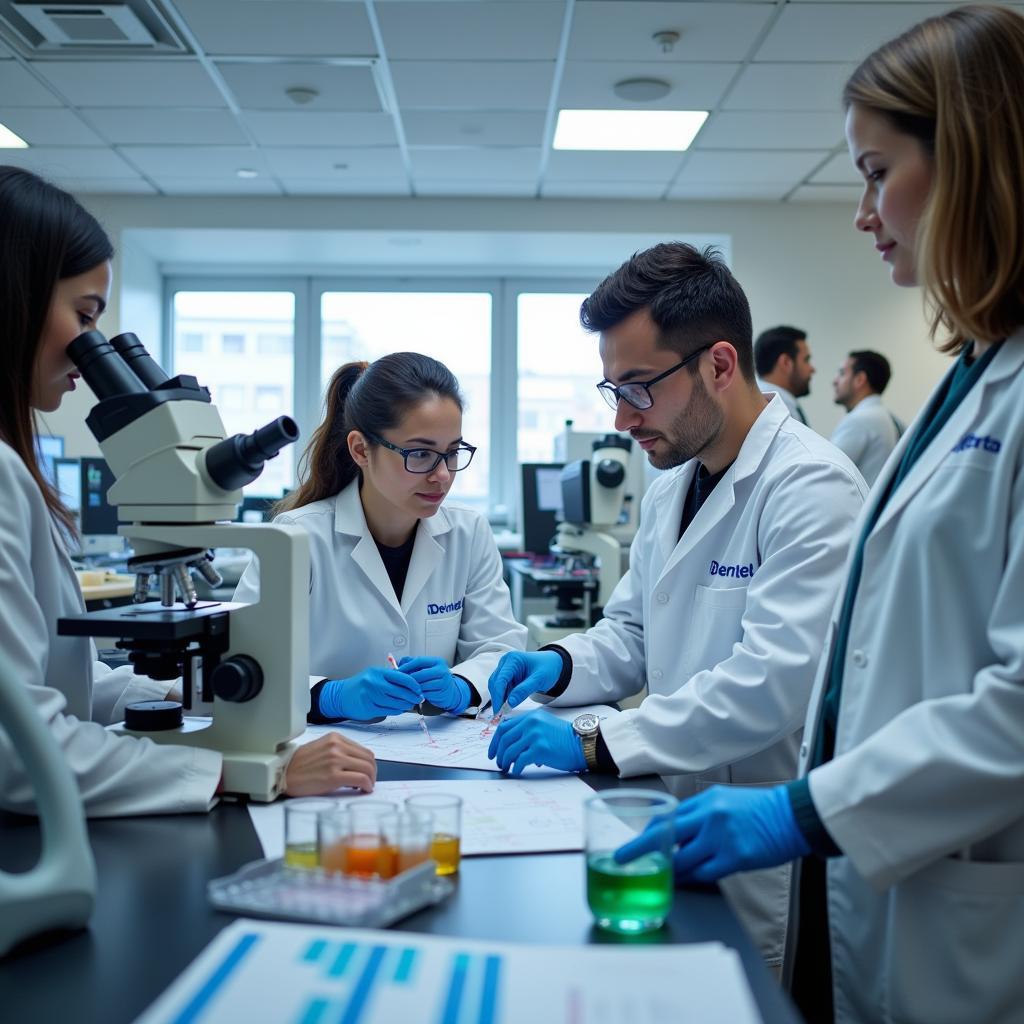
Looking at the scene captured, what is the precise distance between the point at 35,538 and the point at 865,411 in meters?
4.63

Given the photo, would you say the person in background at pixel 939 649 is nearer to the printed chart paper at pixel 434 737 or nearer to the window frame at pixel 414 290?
the printed chart paper at pixel 434 737

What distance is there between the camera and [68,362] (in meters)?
1.21

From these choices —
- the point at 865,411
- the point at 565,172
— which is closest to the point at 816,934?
the point at 865,411

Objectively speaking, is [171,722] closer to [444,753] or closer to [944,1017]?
[444,753]

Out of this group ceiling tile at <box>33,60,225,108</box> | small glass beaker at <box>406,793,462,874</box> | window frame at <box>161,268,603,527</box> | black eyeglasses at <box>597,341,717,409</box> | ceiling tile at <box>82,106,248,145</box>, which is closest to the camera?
small glass beaker at <box>406,793,462,874</box>

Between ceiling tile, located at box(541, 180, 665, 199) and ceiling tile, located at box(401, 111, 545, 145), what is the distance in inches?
28.0

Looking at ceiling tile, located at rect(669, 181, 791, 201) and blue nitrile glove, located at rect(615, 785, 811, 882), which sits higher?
ceiling tile, located at rect(669, 181, 791, 201)

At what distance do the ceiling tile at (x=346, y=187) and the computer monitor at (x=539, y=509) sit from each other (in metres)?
2.00

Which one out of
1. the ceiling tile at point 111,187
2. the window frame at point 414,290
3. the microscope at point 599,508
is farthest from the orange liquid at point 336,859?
the window frame at point 414,290

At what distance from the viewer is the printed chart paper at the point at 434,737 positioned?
4.21ft

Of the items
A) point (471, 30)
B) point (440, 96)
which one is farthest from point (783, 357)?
point (471, 30)

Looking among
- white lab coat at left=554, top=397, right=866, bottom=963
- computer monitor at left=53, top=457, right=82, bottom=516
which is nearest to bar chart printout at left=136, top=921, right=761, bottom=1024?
white lab coat at left=554, top=397, right=866, bottom=963

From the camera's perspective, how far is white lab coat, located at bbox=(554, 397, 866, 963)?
1260 millimetres

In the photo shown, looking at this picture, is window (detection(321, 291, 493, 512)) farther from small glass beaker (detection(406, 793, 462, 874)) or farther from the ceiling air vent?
small glass beaker (detection(406, 793, 462, 874))
